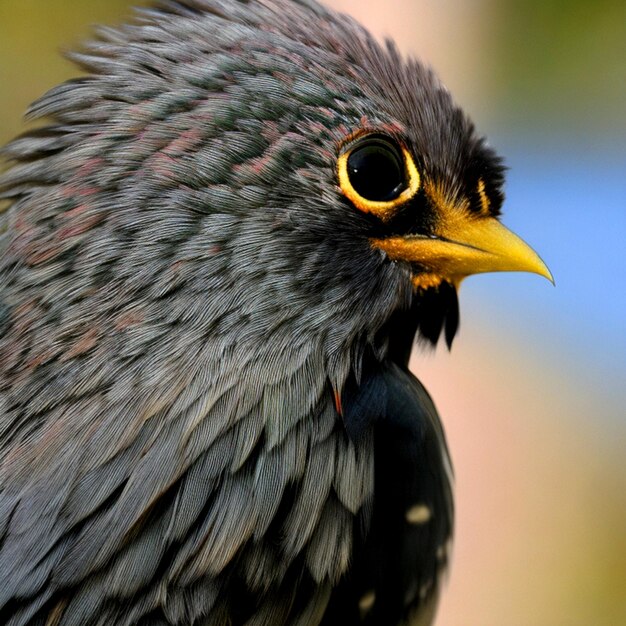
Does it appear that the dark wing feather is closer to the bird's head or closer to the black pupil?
the bird's head

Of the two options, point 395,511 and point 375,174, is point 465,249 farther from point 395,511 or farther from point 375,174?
point 395,511

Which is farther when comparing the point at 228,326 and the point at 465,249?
the point at 465,249

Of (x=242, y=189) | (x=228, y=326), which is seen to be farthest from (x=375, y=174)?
(x=228, y=326)

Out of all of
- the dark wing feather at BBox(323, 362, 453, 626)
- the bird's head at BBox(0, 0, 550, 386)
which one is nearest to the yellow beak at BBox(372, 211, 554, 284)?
the bird's head at BBox(0, 0, 550, 386)

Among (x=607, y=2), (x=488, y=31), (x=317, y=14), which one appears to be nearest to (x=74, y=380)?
(x=317, y=14)

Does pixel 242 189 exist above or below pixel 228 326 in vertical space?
above

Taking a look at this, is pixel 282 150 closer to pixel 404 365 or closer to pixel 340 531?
pixel 404 365

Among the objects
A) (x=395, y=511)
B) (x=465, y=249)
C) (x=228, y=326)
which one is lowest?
(x=395, y=511)
